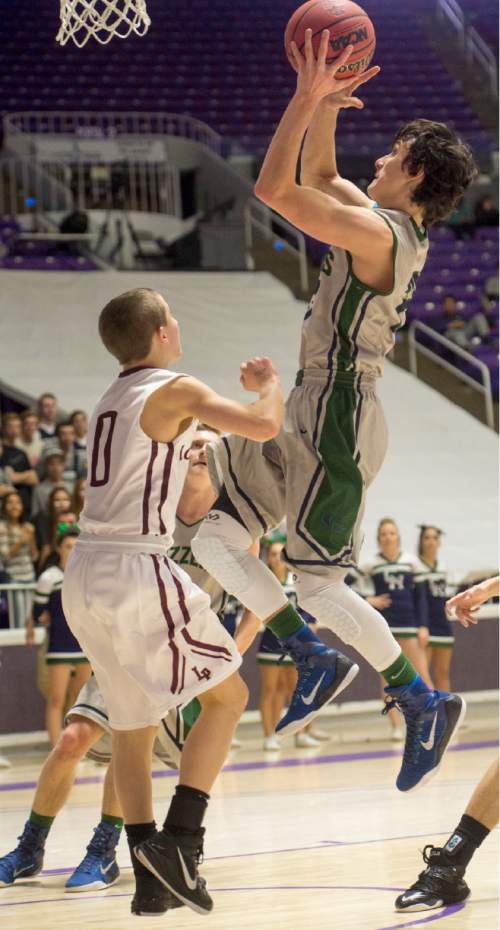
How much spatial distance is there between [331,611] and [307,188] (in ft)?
4.38

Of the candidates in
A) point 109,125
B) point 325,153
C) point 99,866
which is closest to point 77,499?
point 99,866

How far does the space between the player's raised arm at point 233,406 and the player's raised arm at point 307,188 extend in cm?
48

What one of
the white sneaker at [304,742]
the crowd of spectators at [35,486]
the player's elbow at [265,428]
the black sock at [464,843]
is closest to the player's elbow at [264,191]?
the player's elbow at [265,428]

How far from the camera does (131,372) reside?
4.28 metres

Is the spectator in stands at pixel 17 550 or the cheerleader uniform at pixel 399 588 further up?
the spectator in stands at pixel 17 550

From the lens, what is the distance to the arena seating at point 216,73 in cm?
1889

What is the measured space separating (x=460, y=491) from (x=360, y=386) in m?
9.82

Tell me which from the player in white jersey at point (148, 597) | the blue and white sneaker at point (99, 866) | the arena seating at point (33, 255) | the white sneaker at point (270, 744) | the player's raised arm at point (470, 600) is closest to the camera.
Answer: the player in white jersey at point (148, 597)

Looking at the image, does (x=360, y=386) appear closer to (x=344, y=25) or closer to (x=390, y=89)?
(x=344, y=25)

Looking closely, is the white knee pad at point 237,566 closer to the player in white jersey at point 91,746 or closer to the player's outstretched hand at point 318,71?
the player in white jersey at point 91,746

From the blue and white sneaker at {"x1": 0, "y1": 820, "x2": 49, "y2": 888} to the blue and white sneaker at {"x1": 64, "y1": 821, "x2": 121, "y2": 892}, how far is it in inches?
8.5

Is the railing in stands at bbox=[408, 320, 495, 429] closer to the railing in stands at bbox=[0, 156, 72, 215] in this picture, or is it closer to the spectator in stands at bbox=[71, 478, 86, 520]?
the railing in stands at bbox=[0, 156, 72, 215]

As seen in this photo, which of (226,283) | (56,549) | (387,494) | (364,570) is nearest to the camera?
(56,549)

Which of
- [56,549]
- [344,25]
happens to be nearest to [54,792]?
[344,25]
